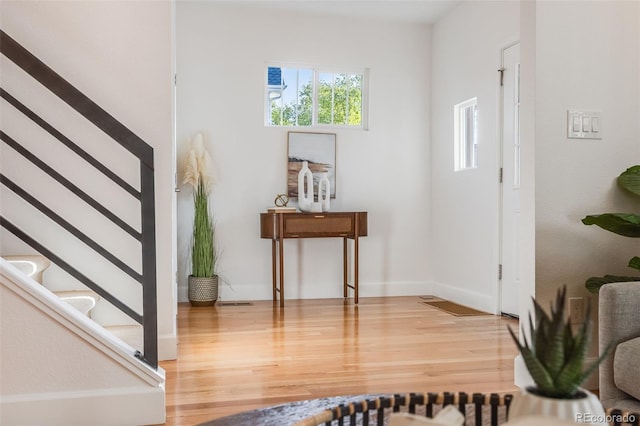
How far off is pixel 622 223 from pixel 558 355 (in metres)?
1.78

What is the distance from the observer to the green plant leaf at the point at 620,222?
2.21 metres

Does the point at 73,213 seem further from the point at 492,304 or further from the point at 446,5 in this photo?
the point at 446,5

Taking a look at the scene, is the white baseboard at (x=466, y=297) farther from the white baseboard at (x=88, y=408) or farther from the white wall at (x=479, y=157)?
the white baseboard at (x=88, y=408)

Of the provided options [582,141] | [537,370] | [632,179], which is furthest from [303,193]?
[537,370]

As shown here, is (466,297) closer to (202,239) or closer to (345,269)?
(345,269)

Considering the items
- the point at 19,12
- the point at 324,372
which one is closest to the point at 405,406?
the point at 324,372

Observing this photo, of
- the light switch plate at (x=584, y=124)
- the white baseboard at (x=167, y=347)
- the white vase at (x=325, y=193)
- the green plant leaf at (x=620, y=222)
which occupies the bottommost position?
the white baseboard at (x=167, y=347)

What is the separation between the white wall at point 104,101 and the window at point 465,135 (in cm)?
300

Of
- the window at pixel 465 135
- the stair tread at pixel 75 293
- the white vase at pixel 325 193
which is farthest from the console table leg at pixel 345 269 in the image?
the stair tread at pixel 75 293

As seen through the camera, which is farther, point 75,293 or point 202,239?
point 202,239

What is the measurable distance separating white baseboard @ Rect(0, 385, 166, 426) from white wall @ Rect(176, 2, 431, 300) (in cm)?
314

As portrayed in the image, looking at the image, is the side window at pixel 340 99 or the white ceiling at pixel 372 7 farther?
the side window at pixel 340 99

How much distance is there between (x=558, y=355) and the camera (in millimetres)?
697

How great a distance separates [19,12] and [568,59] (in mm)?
2639
